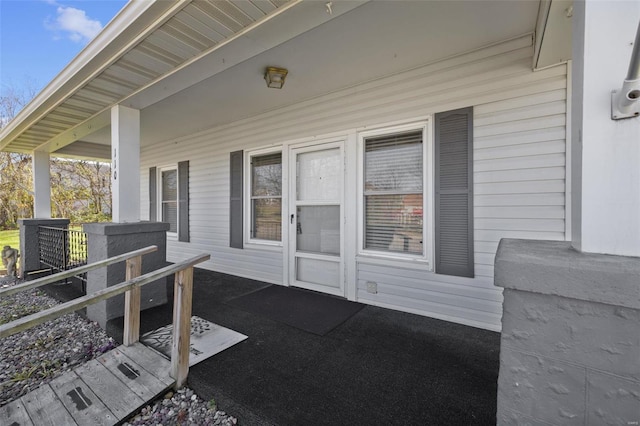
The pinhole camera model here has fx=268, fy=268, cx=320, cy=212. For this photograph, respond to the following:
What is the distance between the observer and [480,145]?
2553mm

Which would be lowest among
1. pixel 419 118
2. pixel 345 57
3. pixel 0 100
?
pixel 419 118

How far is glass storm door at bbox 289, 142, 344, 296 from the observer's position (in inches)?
138

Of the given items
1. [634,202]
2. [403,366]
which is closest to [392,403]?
[403,366]

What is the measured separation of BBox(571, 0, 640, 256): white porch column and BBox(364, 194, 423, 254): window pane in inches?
79.5

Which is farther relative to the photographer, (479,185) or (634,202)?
(479,185)

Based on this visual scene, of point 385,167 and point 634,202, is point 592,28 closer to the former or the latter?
point 634,202

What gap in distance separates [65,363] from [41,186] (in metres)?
4.47

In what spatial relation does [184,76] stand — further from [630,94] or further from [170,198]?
[170,198]

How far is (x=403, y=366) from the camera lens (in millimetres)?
1982

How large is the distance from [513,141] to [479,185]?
18.3 inches

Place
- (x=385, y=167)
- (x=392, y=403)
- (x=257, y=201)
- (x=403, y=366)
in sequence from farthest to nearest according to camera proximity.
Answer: (x=257, y=201), (x=385, y=167), (x=403, y=366), (x=392, y=403)

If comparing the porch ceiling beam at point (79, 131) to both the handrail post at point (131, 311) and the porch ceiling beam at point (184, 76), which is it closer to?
the porch ceiling beam at point (184, 76)

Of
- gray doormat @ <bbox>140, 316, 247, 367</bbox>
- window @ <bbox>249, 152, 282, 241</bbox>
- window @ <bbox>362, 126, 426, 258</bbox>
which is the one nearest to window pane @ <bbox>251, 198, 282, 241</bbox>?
window @ <bbox>249, 152, 282, 241</bbox>

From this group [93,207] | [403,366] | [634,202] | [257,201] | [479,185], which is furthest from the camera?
[93,207]
